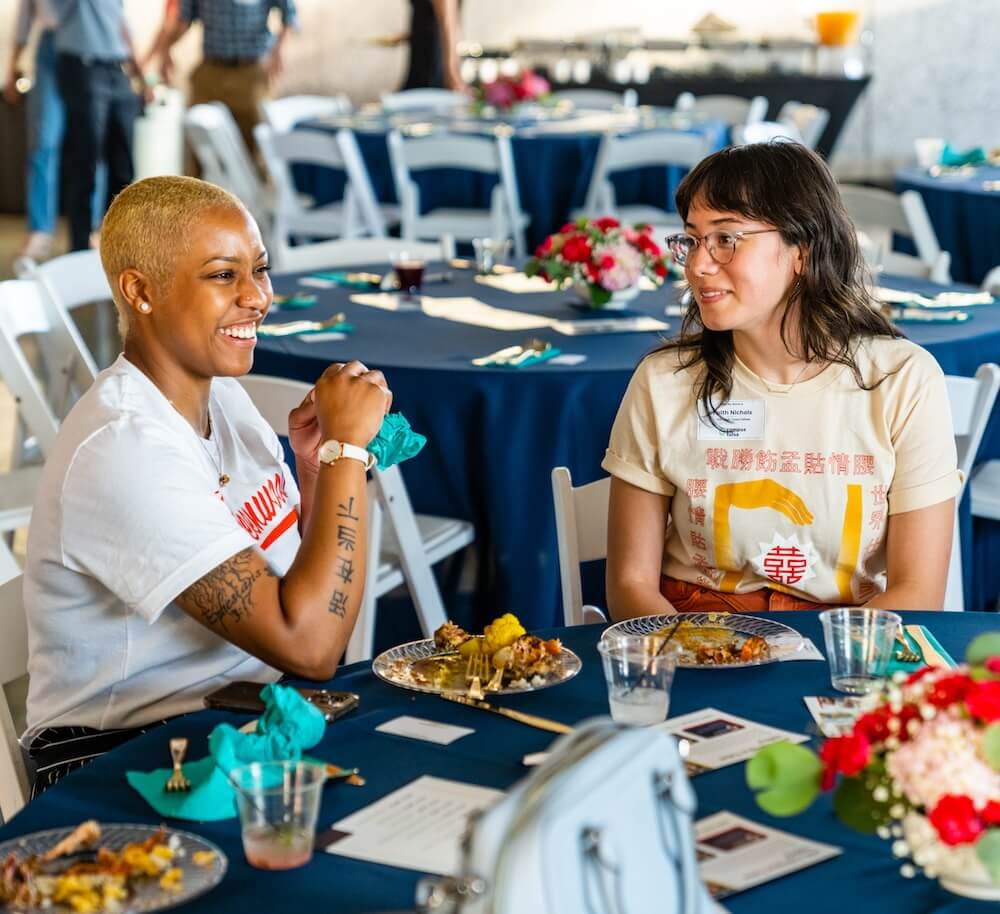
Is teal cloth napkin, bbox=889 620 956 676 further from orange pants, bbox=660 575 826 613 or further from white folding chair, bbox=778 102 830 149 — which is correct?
white folding chair, bbox=778 102 830 149

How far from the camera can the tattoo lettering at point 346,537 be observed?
1.95 m

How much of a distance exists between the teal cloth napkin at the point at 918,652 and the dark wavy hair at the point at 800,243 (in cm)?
58

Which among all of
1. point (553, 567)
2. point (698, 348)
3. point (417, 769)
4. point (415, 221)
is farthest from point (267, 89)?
point (417, 769)

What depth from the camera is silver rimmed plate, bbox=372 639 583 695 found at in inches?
70.6

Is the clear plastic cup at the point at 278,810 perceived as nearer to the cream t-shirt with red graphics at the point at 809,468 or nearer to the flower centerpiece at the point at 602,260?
the cream t-shirt with red graphics at the point at 809,468

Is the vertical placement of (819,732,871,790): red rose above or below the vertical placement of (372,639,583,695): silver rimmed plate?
above

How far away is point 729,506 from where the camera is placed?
7.91ft

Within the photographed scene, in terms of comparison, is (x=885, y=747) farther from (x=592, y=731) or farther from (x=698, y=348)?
(x=698, y=348)

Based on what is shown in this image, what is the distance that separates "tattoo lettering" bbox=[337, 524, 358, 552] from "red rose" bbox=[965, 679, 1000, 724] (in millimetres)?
952

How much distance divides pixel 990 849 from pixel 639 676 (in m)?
0.54

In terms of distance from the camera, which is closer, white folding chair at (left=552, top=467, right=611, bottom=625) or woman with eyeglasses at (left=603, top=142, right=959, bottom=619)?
woman with eyeglasses at (left=603, top=142, right=959, bottom=619)

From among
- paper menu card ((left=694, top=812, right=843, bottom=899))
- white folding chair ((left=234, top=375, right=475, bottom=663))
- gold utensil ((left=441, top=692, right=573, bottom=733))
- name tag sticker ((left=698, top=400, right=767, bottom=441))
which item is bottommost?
white folding chair ((left=234, top=375, right=475, bottom=663))

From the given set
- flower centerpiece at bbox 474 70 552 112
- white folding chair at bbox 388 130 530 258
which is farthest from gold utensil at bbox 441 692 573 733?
flower centerpiece at bbox 474 70 552 112

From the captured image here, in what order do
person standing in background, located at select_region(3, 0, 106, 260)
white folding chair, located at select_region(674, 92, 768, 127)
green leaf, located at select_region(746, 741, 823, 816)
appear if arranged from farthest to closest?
white folding chair, located at select_region(674, 92, 768, 127) < person standing in background, located at select_region(3, 0, 106, 260) < green leaf, located at select_region(746, 741, 823, 816)
